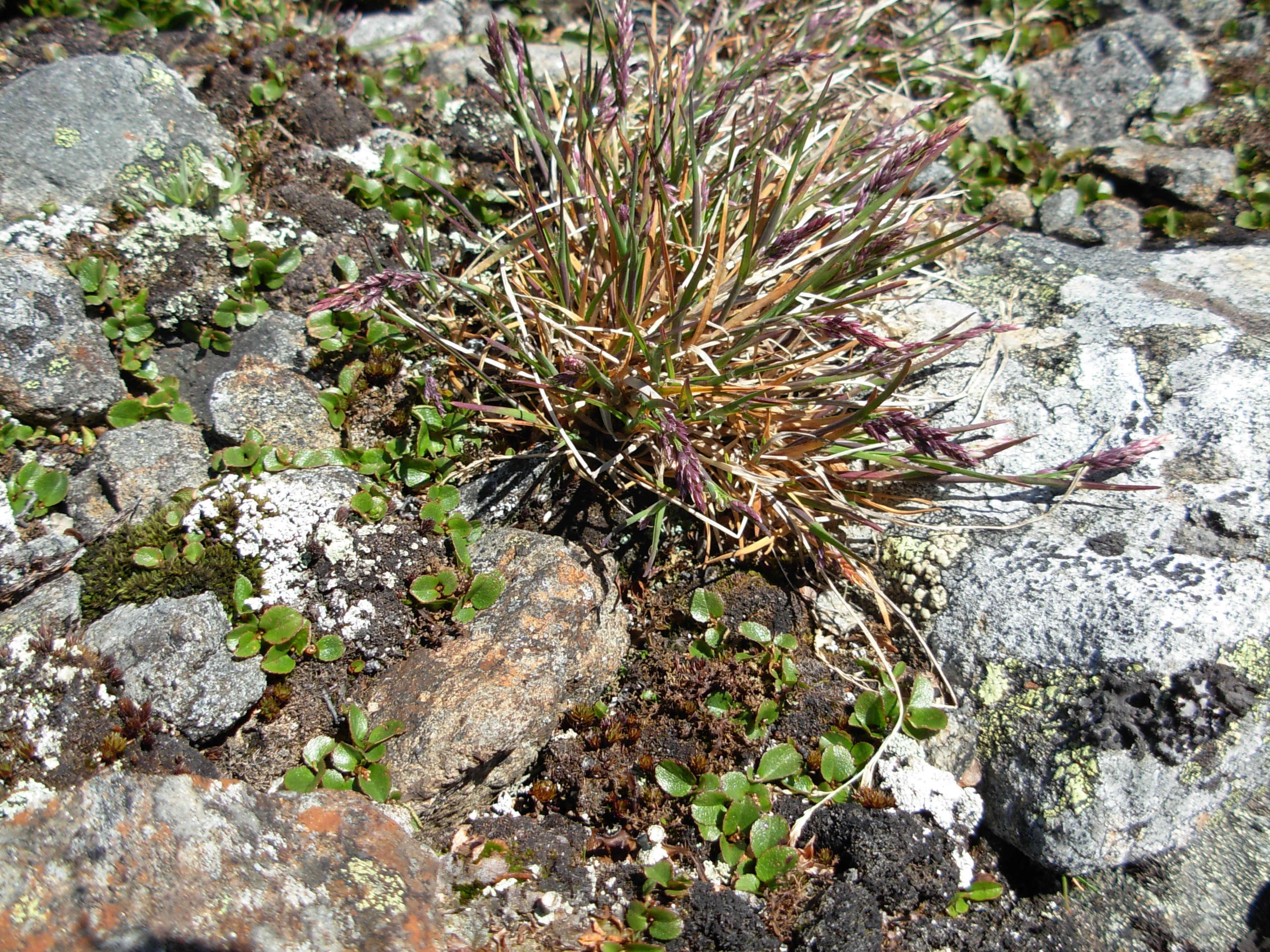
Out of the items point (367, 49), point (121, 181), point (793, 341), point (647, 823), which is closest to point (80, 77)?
point (121, 181)

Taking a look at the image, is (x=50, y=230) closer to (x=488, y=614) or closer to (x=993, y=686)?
(x=488, y=614)

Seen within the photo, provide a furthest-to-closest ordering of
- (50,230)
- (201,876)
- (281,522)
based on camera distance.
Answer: (50,230), (281,522), (201,876)

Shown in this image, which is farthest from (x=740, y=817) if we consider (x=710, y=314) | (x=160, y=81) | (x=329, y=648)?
(x=160, y=81)

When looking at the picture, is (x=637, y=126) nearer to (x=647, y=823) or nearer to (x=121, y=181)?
(x=121, y=181)

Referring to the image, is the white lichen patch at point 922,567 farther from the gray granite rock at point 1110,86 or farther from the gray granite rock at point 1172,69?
the gray granite rock at point 1172,69

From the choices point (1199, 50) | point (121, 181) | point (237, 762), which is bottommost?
point (237, 762)
